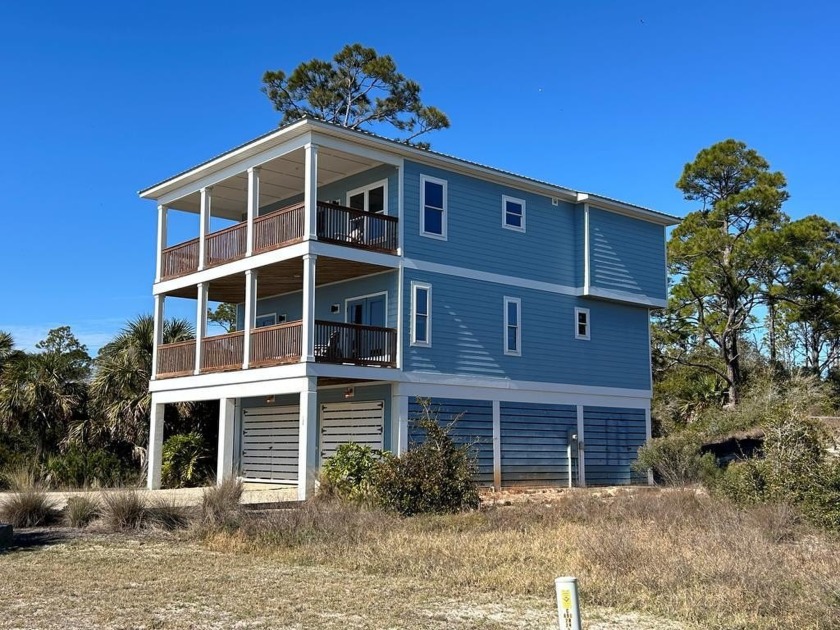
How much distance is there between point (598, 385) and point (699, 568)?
60.1 feet

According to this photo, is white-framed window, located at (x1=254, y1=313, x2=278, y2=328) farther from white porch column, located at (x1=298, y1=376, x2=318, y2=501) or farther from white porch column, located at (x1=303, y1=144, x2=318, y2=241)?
white porch column, located at (x1=298, y1=376, x2=318, y2=501)

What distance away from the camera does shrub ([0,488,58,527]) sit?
17.8m

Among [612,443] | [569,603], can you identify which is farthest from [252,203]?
[569,603]

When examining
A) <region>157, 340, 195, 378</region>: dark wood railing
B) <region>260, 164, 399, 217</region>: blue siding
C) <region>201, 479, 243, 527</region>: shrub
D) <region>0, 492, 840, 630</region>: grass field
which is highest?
<region>260, 164, 399, 217</region>: blue siding

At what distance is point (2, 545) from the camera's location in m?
14.9

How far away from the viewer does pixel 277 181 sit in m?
27.2

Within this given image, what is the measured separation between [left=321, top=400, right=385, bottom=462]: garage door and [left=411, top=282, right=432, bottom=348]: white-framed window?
2105mm

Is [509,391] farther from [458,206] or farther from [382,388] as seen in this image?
[458,206]

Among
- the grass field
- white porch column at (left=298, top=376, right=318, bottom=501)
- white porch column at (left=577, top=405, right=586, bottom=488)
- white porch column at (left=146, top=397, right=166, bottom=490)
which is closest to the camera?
the grass field

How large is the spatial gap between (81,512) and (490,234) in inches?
535

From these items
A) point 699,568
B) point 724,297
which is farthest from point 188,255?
point 724,297

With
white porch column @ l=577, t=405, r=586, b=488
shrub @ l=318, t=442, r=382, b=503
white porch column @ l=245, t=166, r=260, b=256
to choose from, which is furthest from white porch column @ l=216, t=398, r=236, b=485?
white porch column @ l=577, t=405, r=586, b=488

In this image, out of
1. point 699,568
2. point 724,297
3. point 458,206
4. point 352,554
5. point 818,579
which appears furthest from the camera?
point 724,297

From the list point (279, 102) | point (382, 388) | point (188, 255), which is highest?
point (279, 102)
